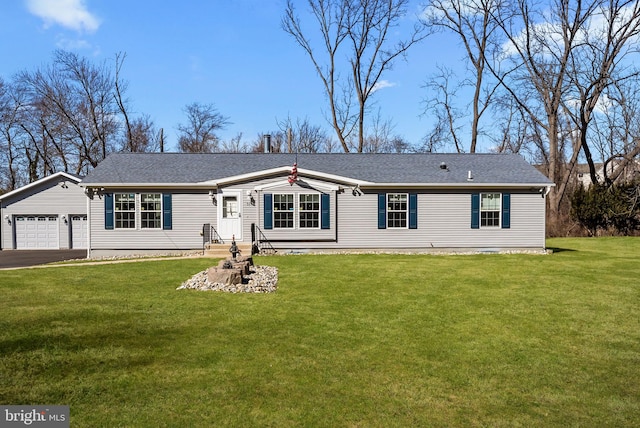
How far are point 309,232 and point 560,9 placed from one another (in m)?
24.8

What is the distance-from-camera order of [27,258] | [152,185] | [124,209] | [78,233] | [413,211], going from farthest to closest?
[78,233]
[27,258]
[413,211]
[124,209]
[152,185]

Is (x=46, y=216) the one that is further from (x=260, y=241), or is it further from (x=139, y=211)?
(x=260, y=241)

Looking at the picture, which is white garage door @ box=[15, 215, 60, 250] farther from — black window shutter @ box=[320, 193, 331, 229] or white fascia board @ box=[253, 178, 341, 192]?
black window shutter @ box=[320, 193, 331, 229]

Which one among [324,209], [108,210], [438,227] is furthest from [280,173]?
[108,210]

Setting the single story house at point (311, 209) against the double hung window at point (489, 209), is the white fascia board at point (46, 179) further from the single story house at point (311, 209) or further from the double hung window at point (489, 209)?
the double hung window at point (489, 209)

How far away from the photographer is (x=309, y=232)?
1717 centimetres

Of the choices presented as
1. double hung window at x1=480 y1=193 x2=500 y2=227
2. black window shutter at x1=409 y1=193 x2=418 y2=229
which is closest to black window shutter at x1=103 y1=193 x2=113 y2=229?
black window shutter at x1=409 y1=193 x2=418 y2=229

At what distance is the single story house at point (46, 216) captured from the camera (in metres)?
21.8

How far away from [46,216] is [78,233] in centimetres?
190

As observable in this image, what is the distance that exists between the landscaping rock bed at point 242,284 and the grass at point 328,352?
0.38m

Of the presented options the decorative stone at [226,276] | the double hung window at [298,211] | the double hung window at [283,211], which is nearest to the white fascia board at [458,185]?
the double hung window at [298,211]

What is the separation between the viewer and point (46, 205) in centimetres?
2191

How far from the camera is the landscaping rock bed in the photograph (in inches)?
394

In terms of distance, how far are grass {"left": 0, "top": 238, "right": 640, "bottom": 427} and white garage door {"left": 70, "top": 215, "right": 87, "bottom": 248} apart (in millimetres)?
11897
